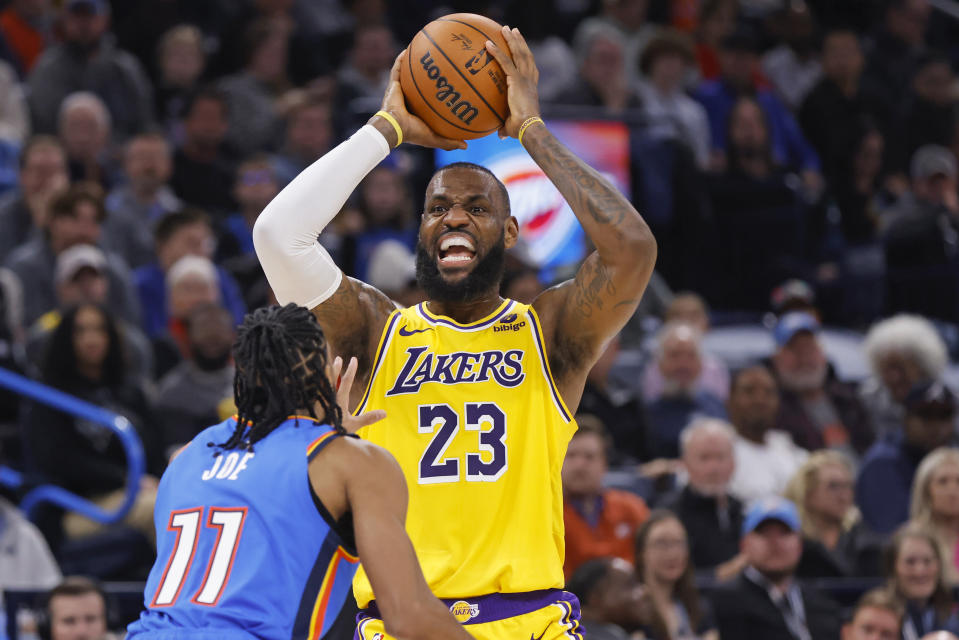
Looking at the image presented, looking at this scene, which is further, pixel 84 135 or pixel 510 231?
pixel 84 135

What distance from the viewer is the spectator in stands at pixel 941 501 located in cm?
848

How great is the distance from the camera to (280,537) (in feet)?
12.5

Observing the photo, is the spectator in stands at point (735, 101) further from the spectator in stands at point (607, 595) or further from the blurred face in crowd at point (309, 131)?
the spectator in stands at point (607, 595)

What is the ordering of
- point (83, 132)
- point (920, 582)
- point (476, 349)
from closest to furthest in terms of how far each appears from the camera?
1. point (476, 349)
2. point (920, 582)
3. point (83, 132)

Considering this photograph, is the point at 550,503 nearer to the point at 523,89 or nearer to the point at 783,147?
the point at 523,89

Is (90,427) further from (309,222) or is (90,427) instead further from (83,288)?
(309,222)

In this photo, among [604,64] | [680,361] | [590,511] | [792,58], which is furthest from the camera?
[792,58]

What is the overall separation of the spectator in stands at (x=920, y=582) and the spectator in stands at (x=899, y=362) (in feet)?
7.75

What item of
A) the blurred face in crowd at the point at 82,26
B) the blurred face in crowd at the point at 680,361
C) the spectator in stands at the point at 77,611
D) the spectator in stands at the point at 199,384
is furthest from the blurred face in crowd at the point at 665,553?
the blurred face in crowd at the point at 82,26

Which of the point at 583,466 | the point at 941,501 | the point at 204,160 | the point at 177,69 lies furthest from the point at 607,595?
the point at 177,69

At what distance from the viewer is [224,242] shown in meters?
10.4

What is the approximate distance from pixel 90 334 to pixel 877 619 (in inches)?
172

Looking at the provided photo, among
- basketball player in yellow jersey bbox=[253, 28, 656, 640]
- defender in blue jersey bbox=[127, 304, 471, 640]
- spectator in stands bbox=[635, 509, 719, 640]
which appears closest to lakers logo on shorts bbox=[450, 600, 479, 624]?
basketball player in yellow jersey bbox=[253, 28, 656, 640]

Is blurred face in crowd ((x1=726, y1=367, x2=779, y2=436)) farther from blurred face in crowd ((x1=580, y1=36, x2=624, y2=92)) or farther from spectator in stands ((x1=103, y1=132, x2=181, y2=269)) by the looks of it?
spectator in stands ((x1=103, y1=132, x2=181, y2=269))
